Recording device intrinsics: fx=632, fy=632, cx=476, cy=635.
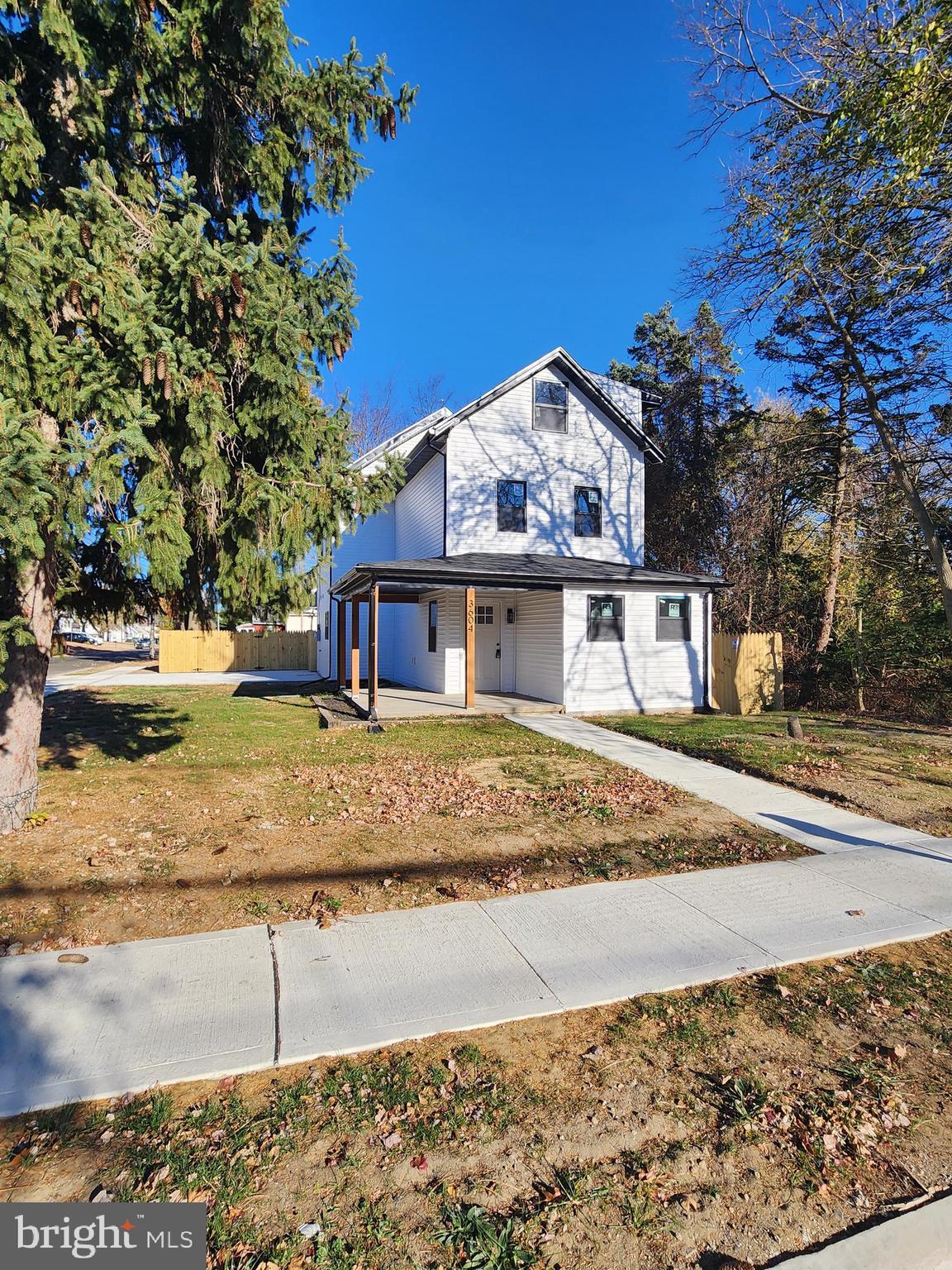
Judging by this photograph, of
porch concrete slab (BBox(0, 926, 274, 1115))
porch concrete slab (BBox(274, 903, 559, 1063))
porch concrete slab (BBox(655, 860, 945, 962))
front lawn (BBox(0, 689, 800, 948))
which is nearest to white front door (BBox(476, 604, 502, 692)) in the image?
front lawn (BBox(0, 689, 800, 948))

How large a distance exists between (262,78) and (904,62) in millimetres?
6313

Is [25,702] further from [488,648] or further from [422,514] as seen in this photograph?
[422,514]

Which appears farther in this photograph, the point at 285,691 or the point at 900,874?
the point at 285,691

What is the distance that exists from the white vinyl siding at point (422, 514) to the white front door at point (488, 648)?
2041mm

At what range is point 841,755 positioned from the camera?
9453 millimetres

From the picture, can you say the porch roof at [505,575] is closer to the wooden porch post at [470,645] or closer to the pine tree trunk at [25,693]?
the wooden porch post at [470,645]

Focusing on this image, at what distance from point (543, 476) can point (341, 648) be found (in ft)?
25.4

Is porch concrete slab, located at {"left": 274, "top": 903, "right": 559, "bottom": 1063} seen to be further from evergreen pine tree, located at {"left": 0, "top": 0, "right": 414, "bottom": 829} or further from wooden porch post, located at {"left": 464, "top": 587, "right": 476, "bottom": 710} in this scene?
wooden porch post, located at {"left": 464, "top": 587, "right": 476, "bottom": 710}

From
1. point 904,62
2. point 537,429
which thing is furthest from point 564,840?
point 537,429

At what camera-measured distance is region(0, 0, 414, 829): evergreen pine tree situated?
446 centimetres

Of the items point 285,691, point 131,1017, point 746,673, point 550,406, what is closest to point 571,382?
point 550,406

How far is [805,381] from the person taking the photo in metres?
17.4

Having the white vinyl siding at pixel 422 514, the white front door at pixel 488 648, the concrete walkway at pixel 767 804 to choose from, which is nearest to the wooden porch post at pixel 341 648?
the white vinyl siding at pixel 422 514

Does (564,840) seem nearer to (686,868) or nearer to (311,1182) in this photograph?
(686,868)
